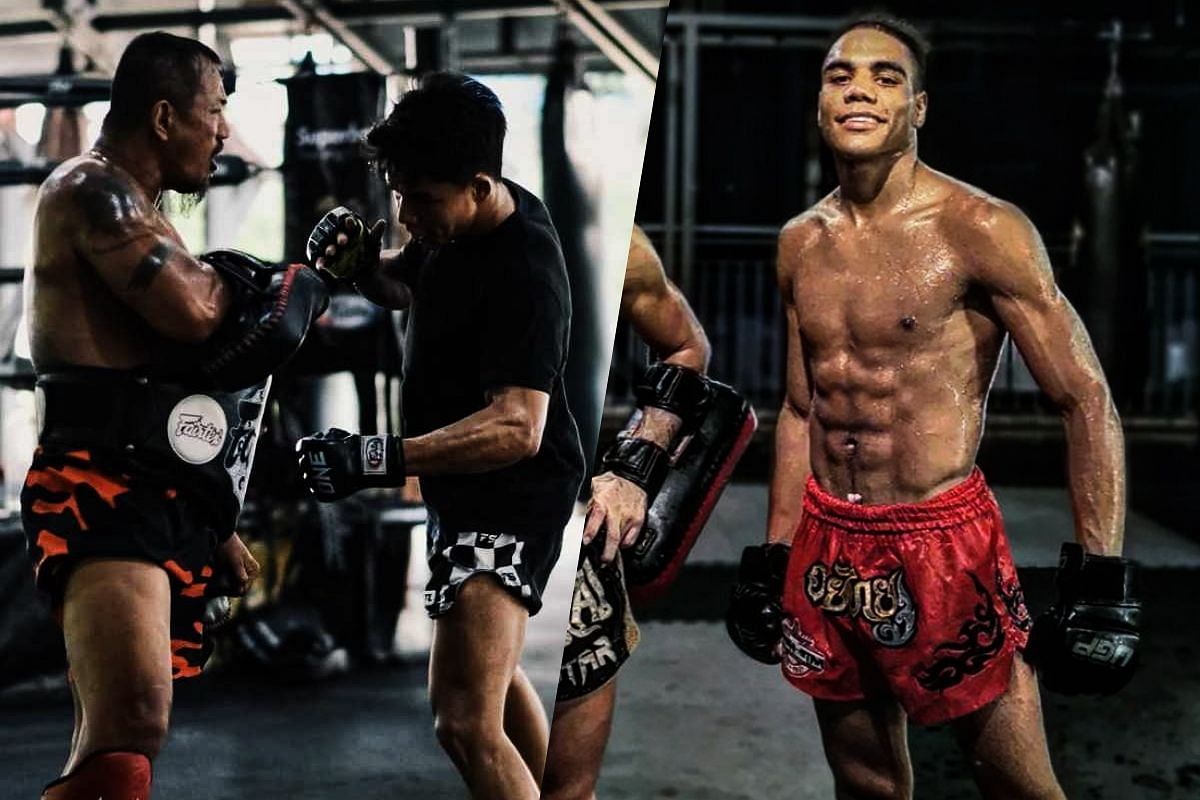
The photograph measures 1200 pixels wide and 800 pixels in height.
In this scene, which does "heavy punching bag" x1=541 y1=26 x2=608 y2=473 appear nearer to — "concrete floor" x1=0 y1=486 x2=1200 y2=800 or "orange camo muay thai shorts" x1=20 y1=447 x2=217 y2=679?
"concrete floor" x1=0 y1=486 x2=1200 y2=800

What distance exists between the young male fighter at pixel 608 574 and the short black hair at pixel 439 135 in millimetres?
292

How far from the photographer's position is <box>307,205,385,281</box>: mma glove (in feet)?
5.74

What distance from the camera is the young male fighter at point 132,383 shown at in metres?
1.63

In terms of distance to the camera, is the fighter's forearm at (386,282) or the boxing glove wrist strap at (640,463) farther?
the boxing glove wrist strap at (640,463)

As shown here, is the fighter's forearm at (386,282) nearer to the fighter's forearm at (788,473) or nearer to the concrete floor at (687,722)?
the concrete floor at (687,722)

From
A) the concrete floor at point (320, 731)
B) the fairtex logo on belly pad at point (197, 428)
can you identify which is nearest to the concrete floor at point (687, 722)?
the concrete floor at point (320, 731)

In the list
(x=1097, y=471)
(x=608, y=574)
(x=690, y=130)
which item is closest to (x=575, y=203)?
(x=690, y=130)

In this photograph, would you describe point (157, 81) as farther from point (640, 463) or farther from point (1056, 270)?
point (1056, 270)

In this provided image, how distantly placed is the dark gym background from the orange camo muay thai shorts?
2.41 feet

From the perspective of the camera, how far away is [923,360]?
5.88 ft

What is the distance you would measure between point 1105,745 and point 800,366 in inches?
28.4

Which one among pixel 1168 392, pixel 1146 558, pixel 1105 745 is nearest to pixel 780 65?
pixel 1168 392

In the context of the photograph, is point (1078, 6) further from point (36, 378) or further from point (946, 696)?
point (36, 378)

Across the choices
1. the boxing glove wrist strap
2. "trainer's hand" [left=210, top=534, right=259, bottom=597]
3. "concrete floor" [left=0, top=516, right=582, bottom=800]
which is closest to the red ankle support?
"concrete floor" [left=0, top=516, right=582, bottom=800]
